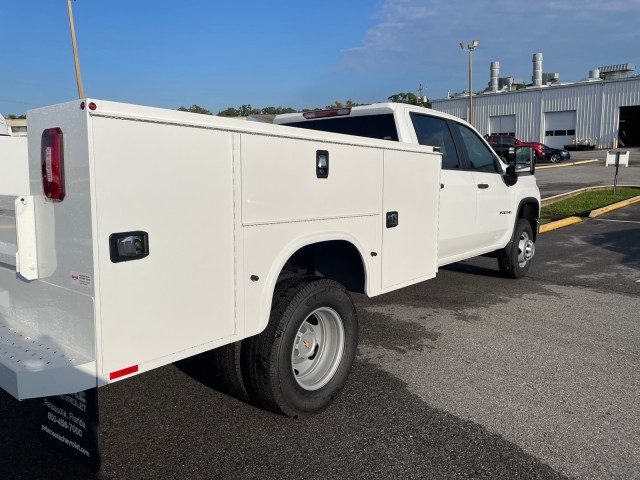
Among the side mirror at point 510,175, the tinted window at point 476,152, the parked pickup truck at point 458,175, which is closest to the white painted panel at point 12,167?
the parked pickup truck at point 458,175

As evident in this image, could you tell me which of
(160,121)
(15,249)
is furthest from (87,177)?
(15,249)

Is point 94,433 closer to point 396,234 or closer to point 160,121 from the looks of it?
point 160,121

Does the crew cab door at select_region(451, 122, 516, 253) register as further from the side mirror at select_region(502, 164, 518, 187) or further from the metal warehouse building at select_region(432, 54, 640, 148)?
the metal warehouse building at select_region(432, 54, 640, 148)

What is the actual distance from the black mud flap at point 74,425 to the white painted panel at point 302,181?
119 centimetres

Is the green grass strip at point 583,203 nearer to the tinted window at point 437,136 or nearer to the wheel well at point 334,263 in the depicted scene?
the tinted window at point 437,136

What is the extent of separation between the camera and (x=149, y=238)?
8.34 ft

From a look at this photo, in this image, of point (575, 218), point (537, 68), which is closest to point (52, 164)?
point (575, 218)

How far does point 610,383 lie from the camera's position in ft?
13.7

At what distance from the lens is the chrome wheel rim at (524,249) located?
7344 millimetres

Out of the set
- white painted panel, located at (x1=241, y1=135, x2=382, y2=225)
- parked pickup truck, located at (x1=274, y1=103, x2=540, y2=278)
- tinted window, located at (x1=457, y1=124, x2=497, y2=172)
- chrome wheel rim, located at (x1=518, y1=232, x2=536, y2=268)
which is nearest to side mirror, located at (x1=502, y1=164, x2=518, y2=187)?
parked pickup truck, located at (x1=274, y1=103, x2=540, y2=278)

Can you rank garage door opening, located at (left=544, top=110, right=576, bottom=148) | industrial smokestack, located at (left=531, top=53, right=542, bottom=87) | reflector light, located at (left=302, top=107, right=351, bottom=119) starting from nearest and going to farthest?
reflector light, located at (left=302, top=107, right=351, bottom=119)
garage door opening, located at (left=544, top=110, right=576, bottom=148)
industrial smokestack, located at (left=531, top=53, right=542, bottom=87)

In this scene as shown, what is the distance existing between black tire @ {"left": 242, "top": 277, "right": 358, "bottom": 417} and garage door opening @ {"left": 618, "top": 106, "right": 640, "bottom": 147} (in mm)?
53007

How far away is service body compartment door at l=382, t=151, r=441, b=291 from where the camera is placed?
4.25m

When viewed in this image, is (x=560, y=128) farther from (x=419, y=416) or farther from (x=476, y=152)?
(x=419, y=416)
